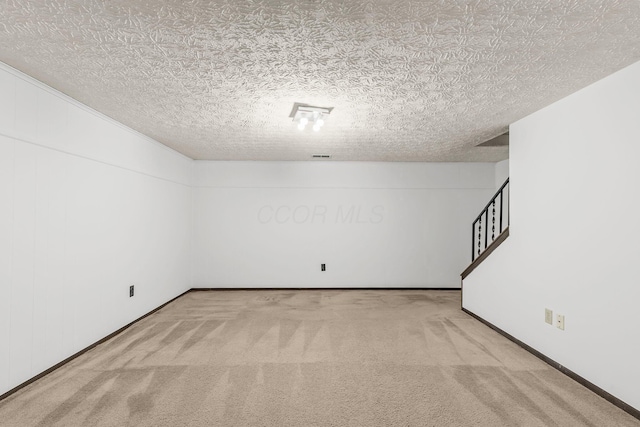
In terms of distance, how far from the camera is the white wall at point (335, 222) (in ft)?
20.1

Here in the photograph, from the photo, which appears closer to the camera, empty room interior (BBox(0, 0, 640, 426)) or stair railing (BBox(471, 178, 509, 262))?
empty room interior (BBox(0, 0, 640, 426))

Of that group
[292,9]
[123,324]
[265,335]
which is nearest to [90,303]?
[123,324]

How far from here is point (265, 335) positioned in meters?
3.64

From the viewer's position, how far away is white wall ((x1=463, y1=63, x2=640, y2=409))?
2.26 meters

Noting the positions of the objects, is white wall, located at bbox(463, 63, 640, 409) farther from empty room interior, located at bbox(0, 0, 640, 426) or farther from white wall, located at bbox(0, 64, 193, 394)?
white wall, located at bbox(0, 64, 193, 394)

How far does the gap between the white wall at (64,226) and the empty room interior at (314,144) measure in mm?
20

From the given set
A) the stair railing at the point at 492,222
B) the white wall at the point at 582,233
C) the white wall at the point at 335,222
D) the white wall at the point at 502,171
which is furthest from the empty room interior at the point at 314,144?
the white wall at the point at 502,171

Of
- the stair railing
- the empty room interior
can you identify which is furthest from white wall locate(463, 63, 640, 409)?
the stair railing

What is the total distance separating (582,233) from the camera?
8.70 ft

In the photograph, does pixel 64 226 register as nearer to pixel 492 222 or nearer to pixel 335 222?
pixel 335 222

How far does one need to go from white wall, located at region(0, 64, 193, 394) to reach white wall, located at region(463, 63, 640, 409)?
438 cm

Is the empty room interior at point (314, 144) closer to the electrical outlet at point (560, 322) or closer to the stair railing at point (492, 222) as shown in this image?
the electrical outlet at point (560, 322)

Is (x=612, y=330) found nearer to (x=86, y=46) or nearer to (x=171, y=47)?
(x=171, y=47)

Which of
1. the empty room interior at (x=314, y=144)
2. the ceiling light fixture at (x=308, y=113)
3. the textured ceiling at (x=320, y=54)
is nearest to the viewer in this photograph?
the textured ceiling at (x=320, y=54)
